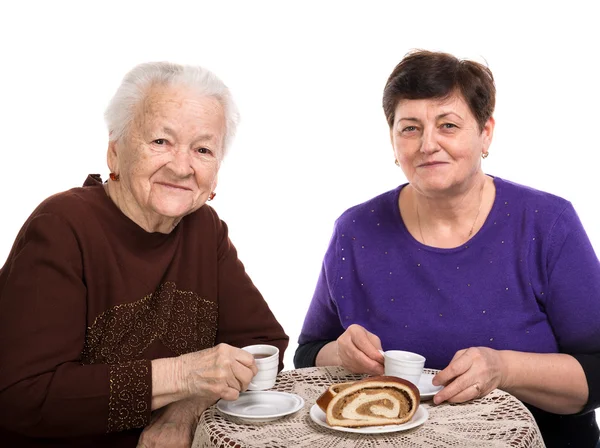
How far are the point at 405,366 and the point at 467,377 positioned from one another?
16cm

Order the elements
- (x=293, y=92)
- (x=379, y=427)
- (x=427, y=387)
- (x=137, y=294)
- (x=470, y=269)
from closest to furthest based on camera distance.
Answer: (x=379, y=427) → (x=427, y=387) → (x=137, y=294) → (x=470, y=269) → (x=293, y=92)

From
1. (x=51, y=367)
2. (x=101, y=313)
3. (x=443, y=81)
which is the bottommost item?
(x=51, y=367)

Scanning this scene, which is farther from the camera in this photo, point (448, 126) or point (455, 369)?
point (448, 126)

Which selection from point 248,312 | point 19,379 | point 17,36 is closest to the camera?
point 19,379

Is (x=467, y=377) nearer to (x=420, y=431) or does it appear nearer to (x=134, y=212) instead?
(x=420, y=431)

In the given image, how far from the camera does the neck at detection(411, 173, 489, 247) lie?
2.43 meters

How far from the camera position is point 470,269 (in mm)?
2371

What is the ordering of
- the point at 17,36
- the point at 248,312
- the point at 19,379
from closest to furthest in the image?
the point at 19,379 < the point at 248,312 < the point at 17,36

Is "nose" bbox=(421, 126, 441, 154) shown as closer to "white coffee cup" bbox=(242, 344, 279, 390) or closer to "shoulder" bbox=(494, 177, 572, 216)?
"shoulder" bbox=(494, 177, 572, 216)

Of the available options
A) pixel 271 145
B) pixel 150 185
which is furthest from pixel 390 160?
pixel 150 185

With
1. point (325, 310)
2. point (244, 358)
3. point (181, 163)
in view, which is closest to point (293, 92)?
point (325, 310)

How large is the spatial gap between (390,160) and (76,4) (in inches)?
80.4

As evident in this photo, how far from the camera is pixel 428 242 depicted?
2465 mm

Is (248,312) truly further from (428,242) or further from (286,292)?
(286,292)
